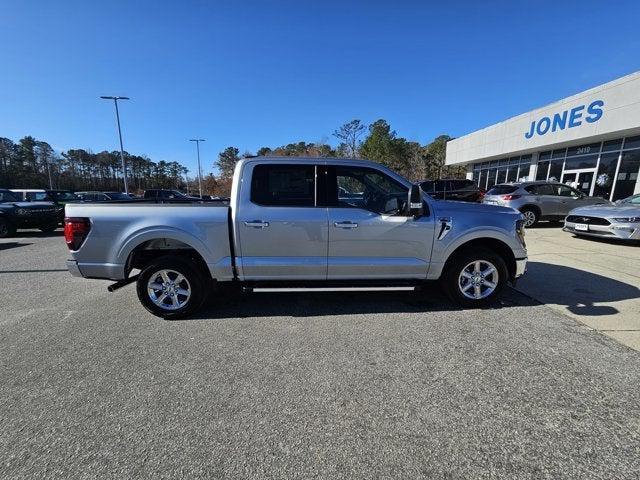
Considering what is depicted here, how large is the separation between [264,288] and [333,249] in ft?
3.27

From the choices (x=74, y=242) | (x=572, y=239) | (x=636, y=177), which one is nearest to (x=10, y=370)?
(x=74, y=242)

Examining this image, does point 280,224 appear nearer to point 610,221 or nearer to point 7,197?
point 610,221

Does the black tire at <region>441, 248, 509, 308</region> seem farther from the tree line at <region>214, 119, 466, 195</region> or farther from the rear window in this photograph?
the tree line at <region>214, 119, 466, 195</region>

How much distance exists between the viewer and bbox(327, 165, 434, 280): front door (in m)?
3.97

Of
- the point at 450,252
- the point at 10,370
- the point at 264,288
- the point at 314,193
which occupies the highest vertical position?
the point at 314,193

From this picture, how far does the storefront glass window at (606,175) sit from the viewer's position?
596 inches

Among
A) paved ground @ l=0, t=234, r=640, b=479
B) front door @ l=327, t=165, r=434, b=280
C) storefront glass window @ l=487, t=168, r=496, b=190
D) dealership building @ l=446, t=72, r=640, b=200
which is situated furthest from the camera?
storefront glass window @ l=487, t=168, r=496, b=190

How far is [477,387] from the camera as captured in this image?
2.65 meters

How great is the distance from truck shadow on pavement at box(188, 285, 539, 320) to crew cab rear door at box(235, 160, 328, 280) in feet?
1.45

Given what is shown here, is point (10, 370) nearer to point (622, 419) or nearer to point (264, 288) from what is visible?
point (264, 288)

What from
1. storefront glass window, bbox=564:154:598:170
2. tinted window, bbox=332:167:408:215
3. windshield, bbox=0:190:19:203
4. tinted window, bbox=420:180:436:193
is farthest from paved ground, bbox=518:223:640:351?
windshield, bbox=0:190:19:203

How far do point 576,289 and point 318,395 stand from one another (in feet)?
15.3

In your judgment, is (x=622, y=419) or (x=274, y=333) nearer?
(x=622, y=419)

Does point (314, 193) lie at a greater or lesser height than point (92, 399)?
greater
